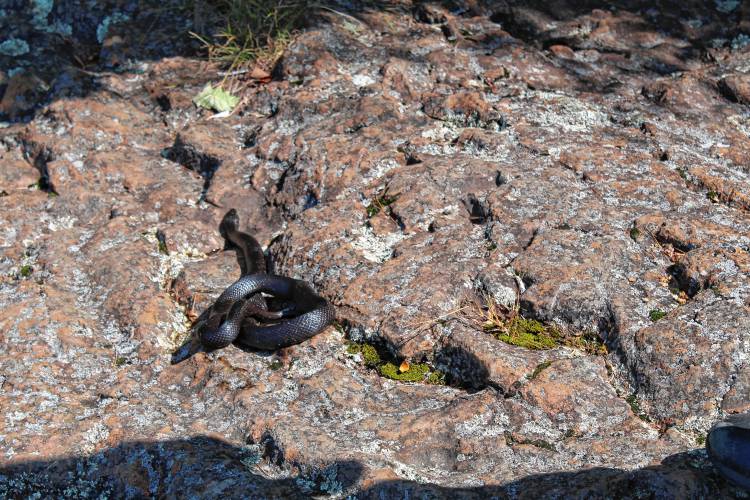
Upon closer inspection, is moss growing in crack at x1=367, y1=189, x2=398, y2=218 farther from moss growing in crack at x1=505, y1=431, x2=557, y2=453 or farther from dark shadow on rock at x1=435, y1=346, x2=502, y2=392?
moss growing in crack at x1=505, y1=431, x2=557, y2=453

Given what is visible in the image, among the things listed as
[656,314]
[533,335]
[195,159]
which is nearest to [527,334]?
[533,335]

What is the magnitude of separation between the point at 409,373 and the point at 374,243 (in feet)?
3.40

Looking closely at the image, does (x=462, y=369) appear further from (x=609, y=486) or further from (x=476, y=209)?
(x=476, y=209)

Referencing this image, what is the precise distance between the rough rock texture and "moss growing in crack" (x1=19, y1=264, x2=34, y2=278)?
5 cm

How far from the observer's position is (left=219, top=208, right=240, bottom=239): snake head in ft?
17.0

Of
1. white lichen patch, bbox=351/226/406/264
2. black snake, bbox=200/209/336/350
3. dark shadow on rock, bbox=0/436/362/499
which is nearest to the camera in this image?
dark shadow on rock, bbox=0/436/362/499

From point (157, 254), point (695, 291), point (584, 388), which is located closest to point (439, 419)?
point (584, 388)

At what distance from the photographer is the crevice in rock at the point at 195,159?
5.71 meters

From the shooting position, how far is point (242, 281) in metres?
4.68

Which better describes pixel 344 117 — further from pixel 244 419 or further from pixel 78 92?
pixel 244 419

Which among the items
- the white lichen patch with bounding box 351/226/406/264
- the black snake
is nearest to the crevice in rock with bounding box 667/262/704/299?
the white lichen patch with bounding box 351/226/406/264

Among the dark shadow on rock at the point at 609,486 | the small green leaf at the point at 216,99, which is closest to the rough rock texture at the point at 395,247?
the dark shadow on rock at the point at 609,486

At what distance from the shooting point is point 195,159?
578 cm

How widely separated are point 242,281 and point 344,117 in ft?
5.61
